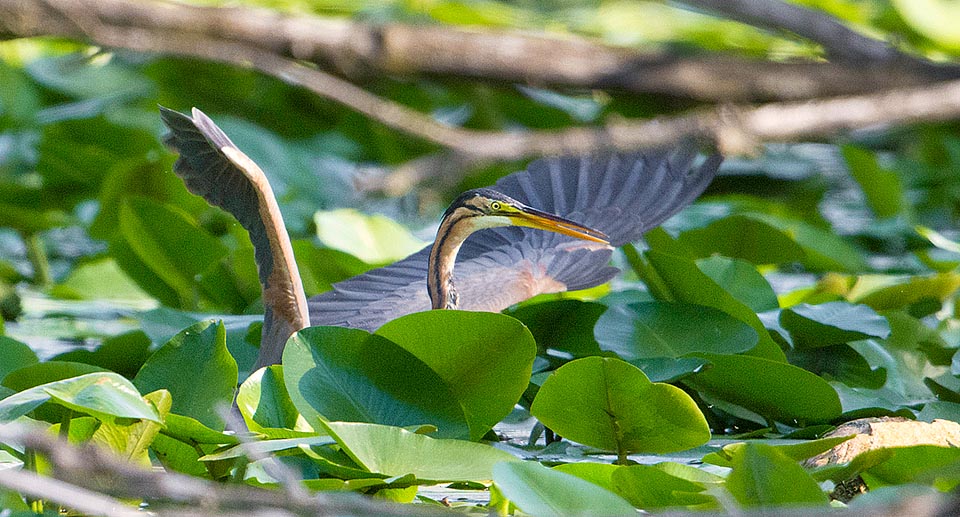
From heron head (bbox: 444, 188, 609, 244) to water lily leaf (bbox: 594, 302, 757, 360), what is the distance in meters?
0.20

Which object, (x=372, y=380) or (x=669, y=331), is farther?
(x=669, y=331)

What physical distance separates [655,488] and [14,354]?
1.23 m

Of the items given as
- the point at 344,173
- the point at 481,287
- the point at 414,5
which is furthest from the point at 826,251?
A: the point at 414,5

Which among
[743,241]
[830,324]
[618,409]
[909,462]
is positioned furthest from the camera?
[743,241]

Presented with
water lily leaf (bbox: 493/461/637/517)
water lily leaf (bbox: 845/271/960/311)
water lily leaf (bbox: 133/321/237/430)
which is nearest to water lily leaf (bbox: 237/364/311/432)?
water lily leaf (bbox: 133/321/237/430)

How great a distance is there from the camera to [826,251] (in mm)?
3395

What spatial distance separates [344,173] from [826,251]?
182 centimetres

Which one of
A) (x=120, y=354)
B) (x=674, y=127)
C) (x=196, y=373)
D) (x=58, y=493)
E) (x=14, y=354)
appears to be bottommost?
(x=120, y=354)

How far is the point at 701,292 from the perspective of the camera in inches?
93.7

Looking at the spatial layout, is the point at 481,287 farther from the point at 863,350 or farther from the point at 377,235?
the point at 863,350

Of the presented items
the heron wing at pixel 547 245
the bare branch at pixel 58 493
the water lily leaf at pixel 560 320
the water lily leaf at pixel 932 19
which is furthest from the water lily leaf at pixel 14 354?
the water lily leaf at pixel 932 19

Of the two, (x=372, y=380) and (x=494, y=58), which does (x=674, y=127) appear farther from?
(x=494, y=58)

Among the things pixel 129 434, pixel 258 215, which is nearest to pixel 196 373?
pixel 129 434

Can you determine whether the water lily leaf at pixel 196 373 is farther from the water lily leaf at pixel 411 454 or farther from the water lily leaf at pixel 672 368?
the water lily leaf at pixel 672 368
